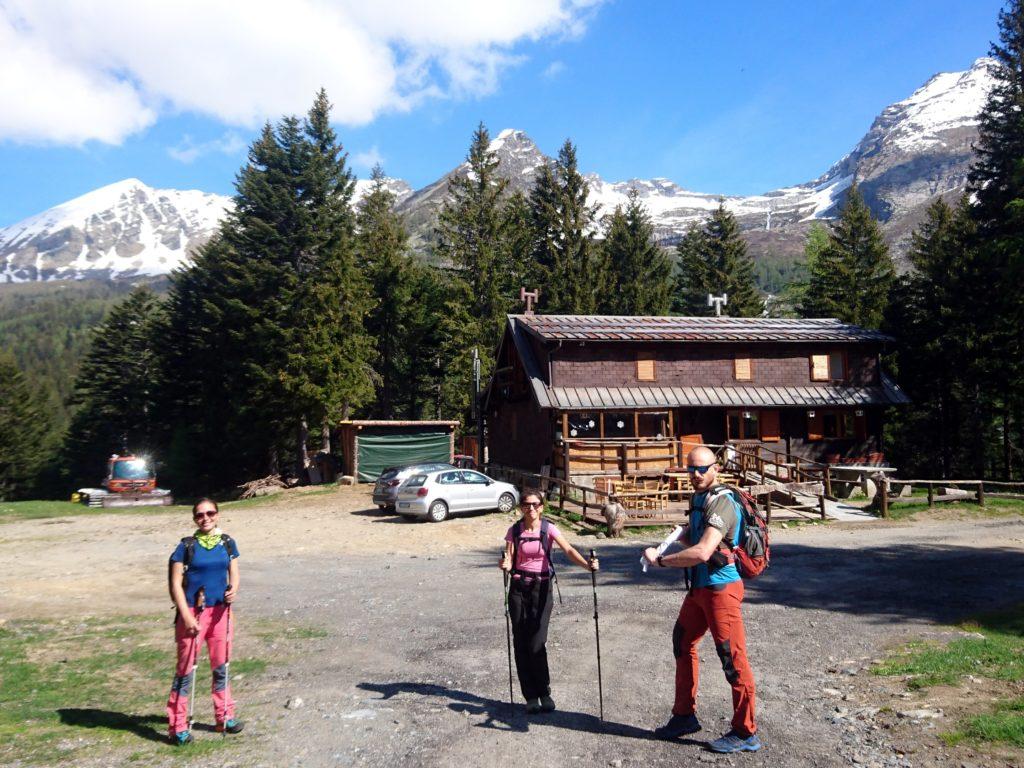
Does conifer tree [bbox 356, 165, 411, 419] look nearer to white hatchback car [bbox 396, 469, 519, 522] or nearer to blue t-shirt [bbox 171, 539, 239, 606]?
white hatchback car [bbox 396, 469, 519, 522]

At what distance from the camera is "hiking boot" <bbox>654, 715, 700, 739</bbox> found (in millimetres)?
6059

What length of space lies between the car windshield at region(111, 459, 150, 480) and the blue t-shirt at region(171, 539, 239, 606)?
37038 mm

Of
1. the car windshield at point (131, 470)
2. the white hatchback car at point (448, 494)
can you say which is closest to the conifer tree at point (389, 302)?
the car windshield at point (131, 470)

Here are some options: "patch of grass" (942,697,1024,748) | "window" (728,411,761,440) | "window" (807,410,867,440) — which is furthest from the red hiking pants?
"window" (807,410,867,440)

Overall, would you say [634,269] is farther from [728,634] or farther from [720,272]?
[728,634]

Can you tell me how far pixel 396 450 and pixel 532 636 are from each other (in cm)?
2869

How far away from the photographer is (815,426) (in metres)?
30.9

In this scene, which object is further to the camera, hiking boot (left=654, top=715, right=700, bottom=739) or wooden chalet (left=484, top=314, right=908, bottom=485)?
wooden chalet (left=484, top=314, right=908, bottom=485)

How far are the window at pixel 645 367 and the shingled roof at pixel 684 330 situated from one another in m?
0.83

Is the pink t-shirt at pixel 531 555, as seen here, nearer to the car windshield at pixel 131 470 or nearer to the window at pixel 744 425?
the window at pixel 744 425

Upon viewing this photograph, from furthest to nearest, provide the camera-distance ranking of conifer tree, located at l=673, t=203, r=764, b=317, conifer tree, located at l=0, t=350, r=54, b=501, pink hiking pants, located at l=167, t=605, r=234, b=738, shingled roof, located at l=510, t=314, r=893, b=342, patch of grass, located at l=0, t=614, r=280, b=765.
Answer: conifer tree, located at l=0, t=350, r=54, b=501 < conifer tree, located at l=673, t=203, r=764, b=317 < shingled roof, located at l=510, t=314, r=893, b=342 < pink hiking pants, located at l=167, t=605, r=234, b=738 < patch of grass, located at l=0, t=614, r=280, b=765

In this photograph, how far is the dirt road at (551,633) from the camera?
Result: 6023mm

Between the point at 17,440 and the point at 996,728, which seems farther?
the point at 17,440

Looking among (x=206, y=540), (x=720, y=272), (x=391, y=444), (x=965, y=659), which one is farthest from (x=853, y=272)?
(x=206, y=540)
